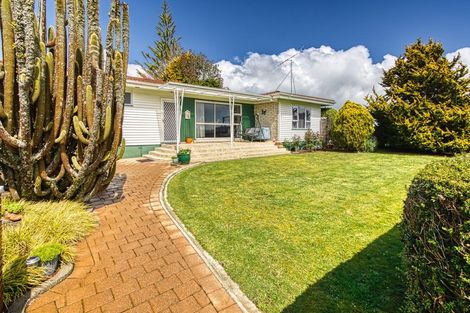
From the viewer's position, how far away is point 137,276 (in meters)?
2.58

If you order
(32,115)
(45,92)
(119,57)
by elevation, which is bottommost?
(32,115)

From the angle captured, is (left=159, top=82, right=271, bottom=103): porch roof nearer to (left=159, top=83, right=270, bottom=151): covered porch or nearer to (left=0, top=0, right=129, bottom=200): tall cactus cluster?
(left=159, top=83, right=270, bottom=151): covered porch

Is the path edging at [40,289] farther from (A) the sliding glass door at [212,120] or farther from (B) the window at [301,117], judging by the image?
(B) the window at [301,117]

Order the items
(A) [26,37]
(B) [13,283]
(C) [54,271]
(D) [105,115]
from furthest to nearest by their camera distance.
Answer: (D) [105,115], (A) [26,37], (C) [54,271], (B) [13,283]

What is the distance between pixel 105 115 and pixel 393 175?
323 inches

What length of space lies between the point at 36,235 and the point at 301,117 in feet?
51.6

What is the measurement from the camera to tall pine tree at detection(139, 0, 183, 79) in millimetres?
27844

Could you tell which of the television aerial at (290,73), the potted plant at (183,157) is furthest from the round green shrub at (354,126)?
the potted plant at (183,157)

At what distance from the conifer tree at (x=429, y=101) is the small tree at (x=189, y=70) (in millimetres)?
17228

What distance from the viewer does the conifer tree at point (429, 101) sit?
12.3 m

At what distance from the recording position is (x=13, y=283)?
87.7 inches

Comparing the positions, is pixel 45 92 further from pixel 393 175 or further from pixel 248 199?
pixel 393 175

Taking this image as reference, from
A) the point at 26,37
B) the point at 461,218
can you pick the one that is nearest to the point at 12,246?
the point at 26,37

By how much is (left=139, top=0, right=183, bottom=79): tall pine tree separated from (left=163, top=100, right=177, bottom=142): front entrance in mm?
17601
